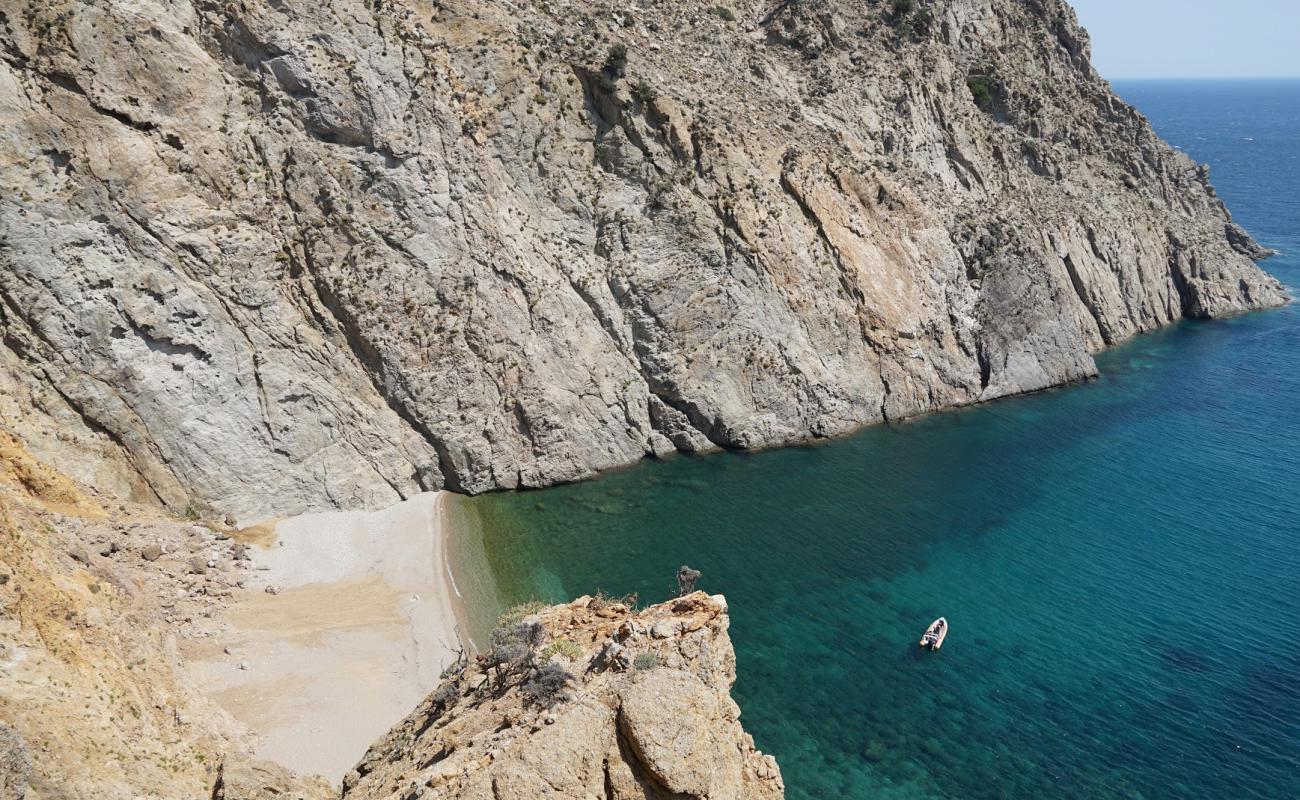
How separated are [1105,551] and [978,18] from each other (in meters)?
45.7

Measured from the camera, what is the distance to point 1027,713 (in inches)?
1016

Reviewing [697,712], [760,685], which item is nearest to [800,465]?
[760,685]

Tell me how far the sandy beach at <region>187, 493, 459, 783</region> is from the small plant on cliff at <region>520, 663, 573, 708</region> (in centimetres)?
1225

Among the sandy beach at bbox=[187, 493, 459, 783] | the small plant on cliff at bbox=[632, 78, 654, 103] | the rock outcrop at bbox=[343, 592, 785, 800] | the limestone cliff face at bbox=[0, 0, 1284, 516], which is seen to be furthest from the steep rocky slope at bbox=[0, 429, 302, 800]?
the small plant on cliff at bbox=[632, 78, 654, 103]

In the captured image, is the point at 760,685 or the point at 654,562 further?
the point at 654,562

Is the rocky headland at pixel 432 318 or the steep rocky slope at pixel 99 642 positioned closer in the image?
the steep rocky slope at pixel 99 642

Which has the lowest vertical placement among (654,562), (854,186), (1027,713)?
(1027,713)

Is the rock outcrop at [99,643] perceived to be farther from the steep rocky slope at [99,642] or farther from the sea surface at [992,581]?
the sea surface at [992,581]

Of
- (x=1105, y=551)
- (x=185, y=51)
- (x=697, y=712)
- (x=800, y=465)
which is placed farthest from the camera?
(x=800, y=465)

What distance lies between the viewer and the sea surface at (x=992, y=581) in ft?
79.8

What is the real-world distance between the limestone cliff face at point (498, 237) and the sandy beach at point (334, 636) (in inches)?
109

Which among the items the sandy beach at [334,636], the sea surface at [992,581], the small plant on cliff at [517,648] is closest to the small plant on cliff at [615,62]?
the sea surface at [992,581]

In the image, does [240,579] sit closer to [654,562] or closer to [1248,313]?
[654,562]

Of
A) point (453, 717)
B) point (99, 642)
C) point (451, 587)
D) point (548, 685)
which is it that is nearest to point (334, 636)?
point (451, 587)
